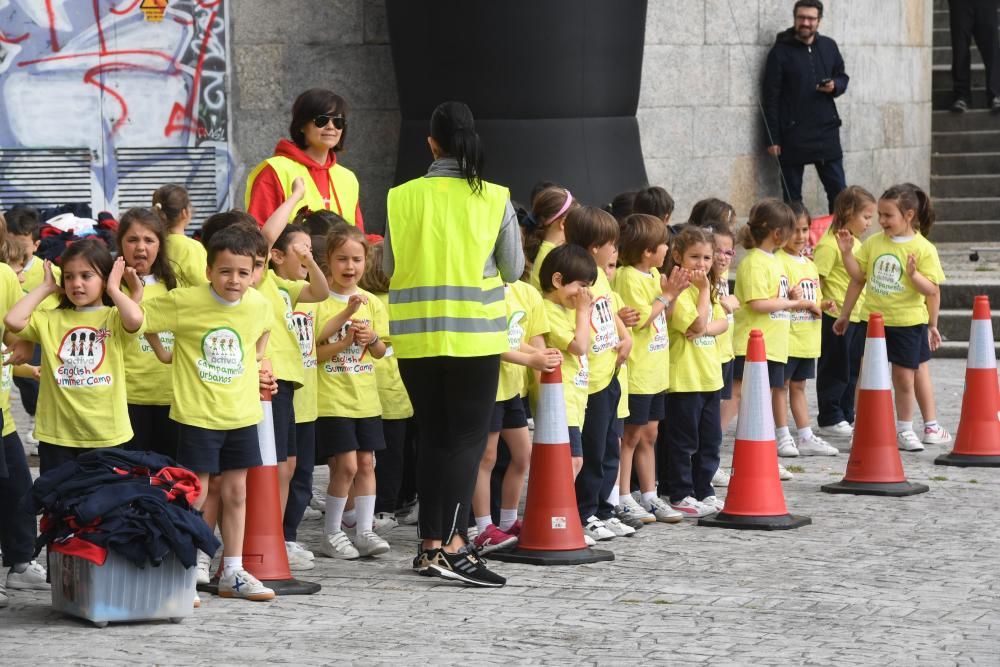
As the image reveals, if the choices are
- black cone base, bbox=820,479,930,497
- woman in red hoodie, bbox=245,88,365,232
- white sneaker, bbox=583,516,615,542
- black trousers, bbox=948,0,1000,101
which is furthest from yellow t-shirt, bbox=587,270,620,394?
black trousers, bbox=948,0,1000,101

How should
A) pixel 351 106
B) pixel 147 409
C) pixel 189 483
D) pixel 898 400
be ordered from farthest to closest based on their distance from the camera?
pixel 351 106 → pixel 898 400 → pixel 147 409 → pixel 189 483

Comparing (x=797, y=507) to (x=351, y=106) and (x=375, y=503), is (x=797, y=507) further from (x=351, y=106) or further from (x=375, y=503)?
(x=351, y=106)

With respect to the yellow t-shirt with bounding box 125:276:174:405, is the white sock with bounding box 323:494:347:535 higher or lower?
lower

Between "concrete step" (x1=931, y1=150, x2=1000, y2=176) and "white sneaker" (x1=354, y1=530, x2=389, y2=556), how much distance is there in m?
12.6

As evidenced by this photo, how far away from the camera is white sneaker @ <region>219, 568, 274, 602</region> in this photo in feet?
22.4

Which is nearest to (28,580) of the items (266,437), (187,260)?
(266,437)

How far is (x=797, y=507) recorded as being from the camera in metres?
8.87

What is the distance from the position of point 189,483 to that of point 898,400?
17.7ft

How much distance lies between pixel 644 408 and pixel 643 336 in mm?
334

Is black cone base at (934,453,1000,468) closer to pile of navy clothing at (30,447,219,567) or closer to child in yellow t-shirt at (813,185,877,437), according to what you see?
child in yellow t-shirt at (813,185,877,437)

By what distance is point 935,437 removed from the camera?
10781 mm

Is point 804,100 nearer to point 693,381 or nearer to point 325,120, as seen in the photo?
point 693,381

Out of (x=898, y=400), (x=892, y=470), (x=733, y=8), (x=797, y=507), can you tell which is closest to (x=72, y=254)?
(x=797, y=507)

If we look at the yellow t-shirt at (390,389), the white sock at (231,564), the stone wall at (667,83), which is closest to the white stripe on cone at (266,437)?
the white sock at (231,564)
